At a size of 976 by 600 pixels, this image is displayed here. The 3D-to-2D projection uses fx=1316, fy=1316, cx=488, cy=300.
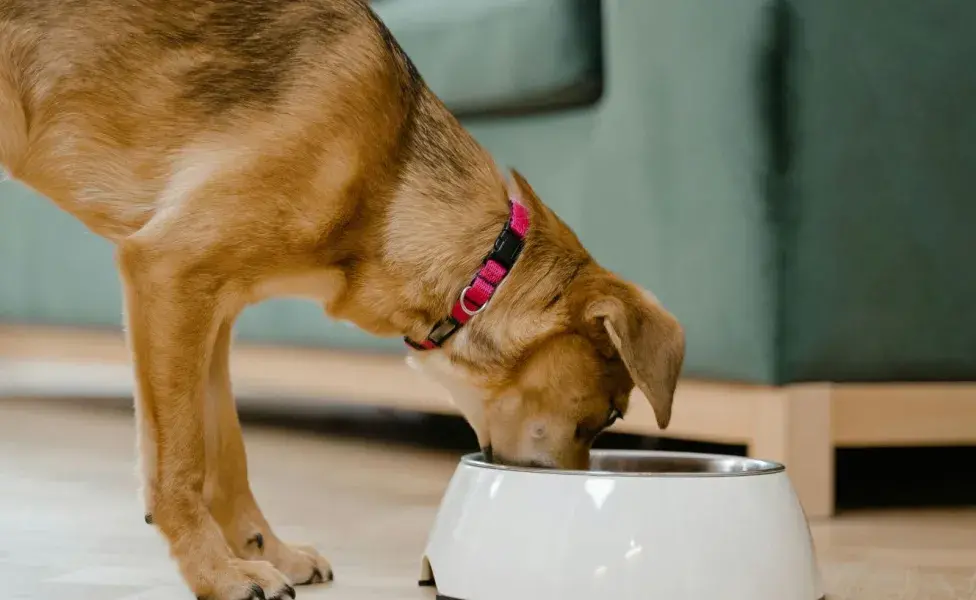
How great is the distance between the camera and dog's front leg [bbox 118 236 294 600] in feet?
5.77

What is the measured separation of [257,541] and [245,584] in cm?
22

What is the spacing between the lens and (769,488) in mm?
1603

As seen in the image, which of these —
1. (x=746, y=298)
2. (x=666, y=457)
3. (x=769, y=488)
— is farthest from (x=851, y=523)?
(x=769, y=488)

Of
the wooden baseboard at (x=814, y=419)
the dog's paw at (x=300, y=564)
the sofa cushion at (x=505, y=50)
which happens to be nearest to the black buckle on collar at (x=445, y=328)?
the dog's paw at (x=300, y=564)

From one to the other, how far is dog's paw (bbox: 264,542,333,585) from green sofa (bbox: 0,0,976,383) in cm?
93

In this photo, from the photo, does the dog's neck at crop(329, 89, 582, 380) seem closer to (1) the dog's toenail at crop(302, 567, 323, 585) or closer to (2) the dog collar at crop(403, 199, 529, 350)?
(2) the dog collar at crop(403, 199, 529, 350)

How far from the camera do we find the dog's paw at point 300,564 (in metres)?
1.87

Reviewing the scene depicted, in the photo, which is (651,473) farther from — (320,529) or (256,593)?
(320,529)

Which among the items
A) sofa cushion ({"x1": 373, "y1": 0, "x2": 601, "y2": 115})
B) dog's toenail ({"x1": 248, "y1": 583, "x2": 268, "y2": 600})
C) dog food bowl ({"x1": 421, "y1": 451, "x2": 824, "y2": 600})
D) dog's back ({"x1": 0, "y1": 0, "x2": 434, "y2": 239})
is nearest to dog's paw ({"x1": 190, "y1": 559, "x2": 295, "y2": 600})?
dog's toenail ({"x1": 248, "y1": 583, "x2": 268, "y2": 600})

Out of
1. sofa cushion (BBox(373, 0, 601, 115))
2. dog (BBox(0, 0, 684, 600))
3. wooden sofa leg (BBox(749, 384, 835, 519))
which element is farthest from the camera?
sofa cushion (BBox(373, 0, 601, 115))

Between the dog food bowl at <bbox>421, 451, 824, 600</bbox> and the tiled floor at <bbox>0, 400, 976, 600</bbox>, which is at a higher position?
the dog food bowl at <bbox>421, 451, 824, 600</bbox>

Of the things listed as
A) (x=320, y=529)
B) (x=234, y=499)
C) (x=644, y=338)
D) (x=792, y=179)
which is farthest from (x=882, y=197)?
(x=234, y=499)

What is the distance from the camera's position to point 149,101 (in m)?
1.93

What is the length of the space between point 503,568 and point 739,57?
124cm
